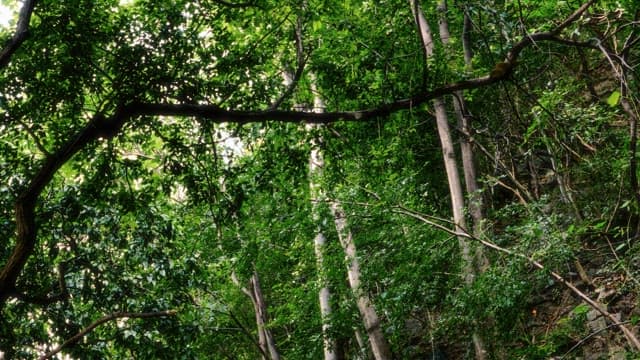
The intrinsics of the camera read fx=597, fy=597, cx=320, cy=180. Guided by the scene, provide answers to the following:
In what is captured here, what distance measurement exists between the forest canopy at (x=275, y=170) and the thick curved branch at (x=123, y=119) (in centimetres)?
1

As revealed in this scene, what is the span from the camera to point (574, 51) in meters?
9.60

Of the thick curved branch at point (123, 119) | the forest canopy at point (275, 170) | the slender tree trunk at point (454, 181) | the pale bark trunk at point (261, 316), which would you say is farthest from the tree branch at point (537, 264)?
the pale bark trunk at point (261, 316)

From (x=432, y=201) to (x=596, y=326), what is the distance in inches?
131

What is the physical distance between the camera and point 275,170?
5270mm

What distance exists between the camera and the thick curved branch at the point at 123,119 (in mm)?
3533

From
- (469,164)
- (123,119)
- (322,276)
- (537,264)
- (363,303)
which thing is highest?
(469,164)

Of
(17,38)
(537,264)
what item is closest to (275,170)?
(17,38)

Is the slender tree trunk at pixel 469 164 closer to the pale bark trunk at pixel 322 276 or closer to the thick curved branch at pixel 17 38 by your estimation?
the pale bark trunk at pixel 322 276

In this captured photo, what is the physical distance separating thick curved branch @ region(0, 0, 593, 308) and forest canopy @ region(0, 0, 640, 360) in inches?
0.6

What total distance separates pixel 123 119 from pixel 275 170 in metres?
1.57

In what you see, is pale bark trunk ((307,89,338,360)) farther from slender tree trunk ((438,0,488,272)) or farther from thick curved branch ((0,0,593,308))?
thick curved branch ((0,0,593,308))

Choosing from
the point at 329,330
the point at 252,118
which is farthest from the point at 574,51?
the point at 252,118

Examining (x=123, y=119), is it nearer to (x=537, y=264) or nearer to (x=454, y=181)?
(x=537, y=264)

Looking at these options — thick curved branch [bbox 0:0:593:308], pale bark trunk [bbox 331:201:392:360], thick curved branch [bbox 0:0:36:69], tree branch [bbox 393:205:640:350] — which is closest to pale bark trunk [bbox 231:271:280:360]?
pale bark trunk [bbox 331:201:392:360]
